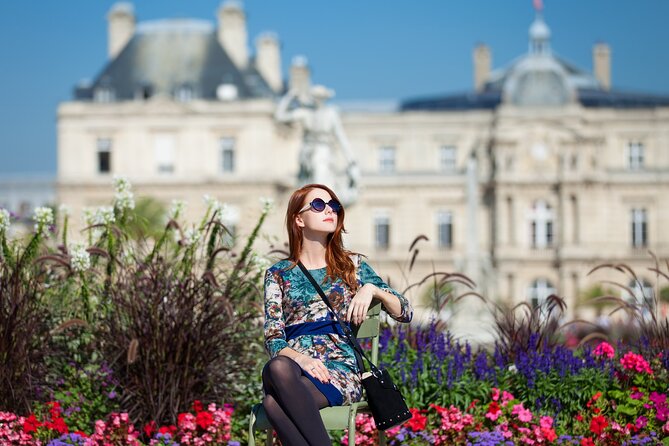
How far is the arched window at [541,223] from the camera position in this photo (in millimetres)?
46406

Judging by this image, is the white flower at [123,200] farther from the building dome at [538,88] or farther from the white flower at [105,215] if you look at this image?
the building dome at [538,88]

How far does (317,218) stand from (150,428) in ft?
6.88

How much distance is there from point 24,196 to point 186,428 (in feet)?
150

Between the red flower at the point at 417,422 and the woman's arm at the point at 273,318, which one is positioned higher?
the woman's arm at the point at 273,318

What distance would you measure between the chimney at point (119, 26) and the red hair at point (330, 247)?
43415 mm

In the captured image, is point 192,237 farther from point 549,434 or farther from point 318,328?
point 549,434

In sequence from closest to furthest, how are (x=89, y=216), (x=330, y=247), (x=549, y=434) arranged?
1. (x=330, y=247)
2. (x=549, y=434)
3. (x=89, y=216)

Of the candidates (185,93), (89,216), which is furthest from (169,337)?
(185,93)

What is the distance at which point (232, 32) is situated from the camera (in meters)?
48.1

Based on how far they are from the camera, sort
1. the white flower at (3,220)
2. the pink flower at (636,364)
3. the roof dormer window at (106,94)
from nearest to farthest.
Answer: the pink flower at (636,364) → the white flower at (3,220) → the roof dormer window at (106,94)

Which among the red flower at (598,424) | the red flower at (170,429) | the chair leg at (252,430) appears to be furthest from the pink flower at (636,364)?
the red flower at (170,429)

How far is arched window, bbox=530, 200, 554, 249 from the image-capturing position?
46406 millimetres

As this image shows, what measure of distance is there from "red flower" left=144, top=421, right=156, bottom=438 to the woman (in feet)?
5.38

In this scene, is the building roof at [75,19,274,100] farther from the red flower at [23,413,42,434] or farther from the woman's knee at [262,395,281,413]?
the woman's knee at [262,395,281,413]
